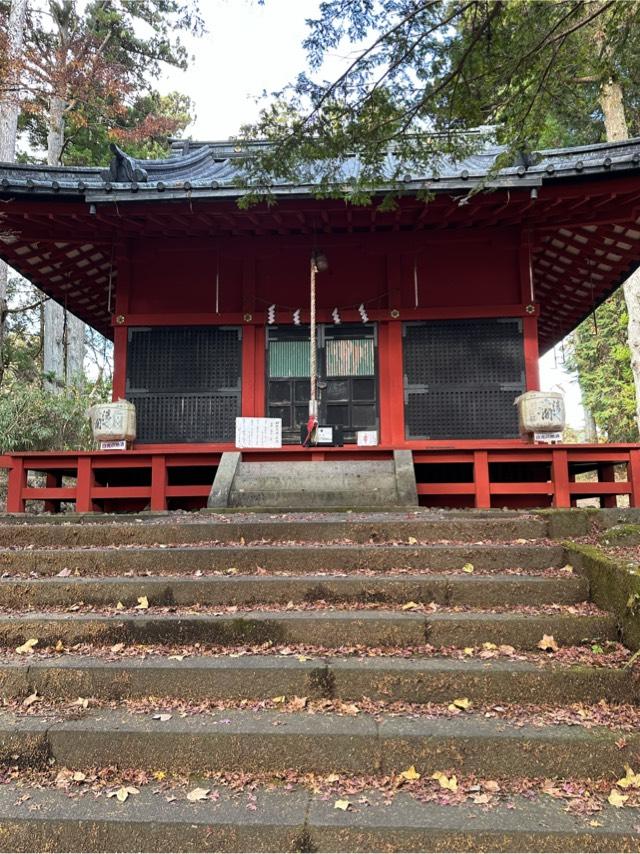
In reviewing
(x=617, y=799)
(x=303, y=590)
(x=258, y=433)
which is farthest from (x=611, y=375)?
(x=617, y=799)

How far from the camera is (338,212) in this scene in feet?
21.9

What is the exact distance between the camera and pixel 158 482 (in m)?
6.11

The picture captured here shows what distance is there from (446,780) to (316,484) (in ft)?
12.1

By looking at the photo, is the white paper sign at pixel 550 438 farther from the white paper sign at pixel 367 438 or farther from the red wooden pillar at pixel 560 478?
the white paper sign at pixel 367 438

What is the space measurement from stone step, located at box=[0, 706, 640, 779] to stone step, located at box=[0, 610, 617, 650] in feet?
1.79

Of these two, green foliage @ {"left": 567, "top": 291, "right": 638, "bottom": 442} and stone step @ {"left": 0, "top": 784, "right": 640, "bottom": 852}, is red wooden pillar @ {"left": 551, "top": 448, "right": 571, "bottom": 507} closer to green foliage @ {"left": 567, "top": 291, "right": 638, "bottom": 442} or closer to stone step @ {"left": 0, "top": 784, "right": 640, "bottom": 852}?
stone step @ {"left": 0, "top": 784, "right": 640, "bottom": 852}

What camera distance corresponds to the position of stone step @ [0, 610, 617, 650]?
296 centimetres

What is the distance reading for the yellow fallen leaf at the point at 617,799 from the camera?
209 cm

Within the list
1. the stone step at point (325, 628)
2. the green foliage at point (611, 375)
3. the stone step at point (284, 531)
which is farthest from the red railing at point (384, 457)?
the green foliage at point (611, 375)

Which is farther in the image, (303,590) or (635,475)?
(635,475)

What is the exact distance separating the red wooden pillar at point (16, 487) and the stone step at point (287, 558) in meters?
2.36

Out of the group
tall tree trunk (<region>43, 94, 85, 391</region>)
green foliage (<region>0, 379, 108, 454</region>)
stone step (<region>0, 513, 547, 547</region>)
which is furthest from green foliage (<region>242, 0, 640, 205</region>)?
tall tree trunk (<region>43, 94, 85, 391</region>)

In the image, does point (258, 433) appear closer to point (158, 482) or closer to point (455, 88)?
point (158, 482)

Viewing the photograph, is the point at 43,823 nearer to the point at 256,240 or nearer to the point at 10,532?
the point at 10,532
